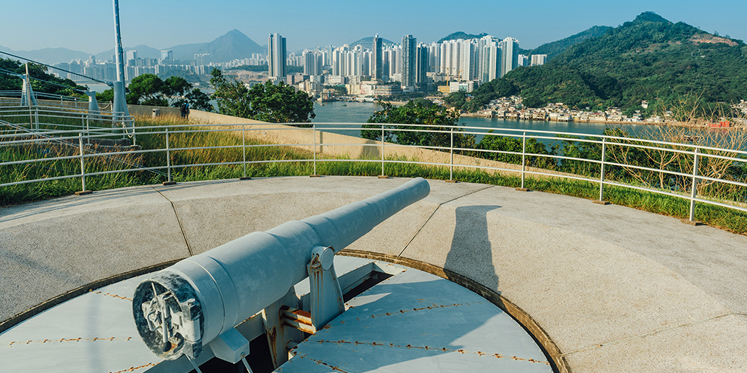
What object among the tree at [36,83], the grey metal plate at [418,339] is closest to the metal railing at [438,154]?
the grey metal plate at [418,339]

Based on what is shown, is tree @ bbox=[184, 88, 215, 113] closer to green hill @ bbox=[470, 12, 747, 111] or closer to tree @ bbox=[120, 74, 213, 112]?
tree @ bbox=[120, 74, 213, 112]

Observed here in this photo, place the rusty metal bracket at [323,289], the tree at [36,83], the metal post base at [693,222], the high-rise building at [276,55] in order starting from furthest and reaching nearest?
the high-rise building at [276,55] → the tree at [36,83] → the metal post base at [693,222] → the rusty metal bracket at [323,289]

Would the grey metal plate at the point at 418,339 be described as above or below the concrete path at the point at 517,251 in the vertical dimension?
below

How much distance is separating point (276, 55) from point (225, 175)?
14512 cm

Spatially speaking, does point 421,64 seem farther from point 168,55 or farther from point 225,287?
point 225,287

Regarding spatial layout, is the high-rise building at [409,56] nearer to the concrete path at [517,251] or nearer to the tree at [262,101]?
the tree at [262,101]

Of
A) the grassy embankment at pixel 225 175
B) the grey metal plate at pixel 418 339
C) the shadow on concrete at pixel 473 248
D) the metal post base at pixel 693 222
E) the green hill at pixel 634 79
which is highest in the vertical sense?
the green hill at pixel 634 79

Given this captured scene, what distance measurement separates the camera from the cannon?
2793 mm

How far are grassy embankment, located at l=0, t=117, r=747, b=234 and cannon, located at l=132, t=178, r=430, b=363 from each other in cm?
535

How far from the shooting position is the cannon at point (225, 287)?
279 cm

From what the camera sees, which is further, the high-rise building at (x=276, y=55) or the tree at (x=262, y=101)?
the high-rise building at (x=276, y=55)

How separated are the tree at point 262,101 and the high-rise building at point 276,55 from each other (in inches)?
3987

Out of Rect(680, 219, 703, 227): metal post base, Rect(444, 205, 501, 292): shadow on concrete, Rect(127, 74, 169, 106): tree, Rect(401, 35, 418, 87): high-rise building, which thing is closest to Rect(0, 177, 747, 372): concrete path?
Rect(444, 205, 501, 292): shadow on concrete

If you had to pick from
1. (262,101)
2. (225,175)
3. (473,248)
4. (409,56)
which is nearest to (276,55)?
(409,56)
